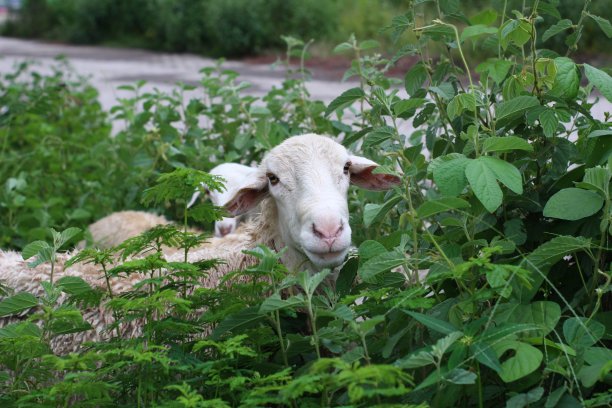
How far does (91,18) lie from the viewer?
29.0 metres

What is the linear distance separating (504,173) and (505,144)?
0.17 m

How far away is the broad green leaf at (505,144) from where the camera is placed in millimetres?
3359

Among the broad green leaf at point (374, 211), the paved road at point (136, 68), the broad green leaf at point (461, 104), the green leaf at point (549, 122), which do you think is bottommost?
the paved road at point (136, 68)

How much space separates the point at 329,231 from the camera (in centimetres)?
395

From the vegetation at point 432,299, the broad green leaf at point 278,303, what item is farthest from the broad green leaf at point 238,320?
the broad green leaf at point 278,303

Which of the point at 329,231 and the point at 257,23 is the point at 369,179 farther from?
the point at 257,23

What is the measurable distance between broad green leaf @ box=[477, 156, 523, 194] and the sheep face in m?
0.86

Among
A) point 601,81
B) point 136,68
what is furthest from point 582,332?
point 136,68

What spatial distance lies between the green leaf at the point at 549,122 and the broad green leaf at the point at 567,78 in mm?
113

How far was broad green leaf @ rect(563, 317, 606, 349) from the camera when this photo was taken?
3.19m

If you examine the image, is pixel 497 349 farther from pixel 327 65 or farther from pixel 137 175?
pixel 327 65

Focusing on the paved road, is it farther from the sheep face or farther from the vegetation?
the vegetation

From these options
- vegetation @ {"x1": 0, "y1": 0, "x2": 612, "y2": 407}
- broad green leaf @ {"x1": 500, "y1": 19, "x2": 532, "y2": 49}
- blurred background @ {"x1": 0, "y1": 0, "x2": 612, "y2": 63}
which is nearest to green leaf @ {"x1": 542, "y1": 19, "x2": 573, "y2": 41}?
vegetation @ {"x1": 0, "y1": 0, "x2": 612, "y2": 407}

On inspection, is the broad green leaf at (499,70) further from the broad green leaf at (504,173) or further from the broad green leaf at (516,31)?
the broad green leaf at (504,173)
